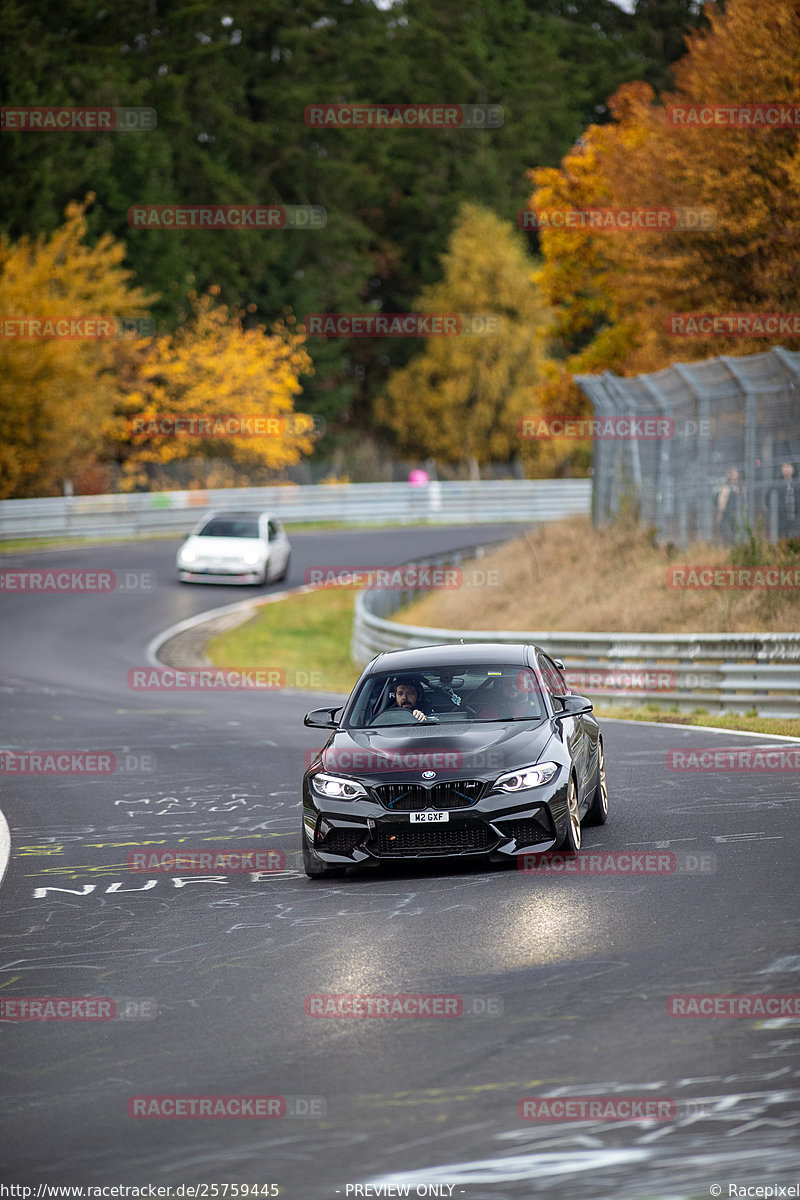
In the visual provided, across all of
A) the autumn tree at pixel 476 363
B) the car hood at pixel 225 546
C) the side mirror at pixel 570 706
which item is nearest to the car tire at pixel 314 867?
the side mirror at pixel 570 706

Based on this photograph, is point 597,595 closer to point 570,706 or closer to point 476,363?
point 570,706

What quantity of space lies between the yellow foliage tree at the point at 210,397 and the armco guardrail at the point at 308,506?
6.41 metres

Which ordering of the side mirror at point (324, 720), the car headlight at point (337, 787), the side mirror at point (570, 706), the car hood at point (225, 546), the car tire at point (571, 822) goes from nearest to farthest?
the car headlight at point (337, 787) < the car tire at point (571, 822) < the side mirror at point (570, 706) < the side mirror at point (324, 720) < the car hood at point (225, 546)

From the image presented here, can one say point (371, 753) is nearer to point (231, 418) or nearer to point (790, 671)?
point (790, 671)

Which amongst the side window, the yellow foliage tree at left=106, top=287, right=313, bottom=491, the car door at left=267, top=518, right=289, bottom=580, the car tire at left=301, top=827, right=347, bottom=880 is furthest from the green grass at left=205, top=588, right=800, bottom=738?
the yellow foliage tree at left=106, top=287, right=313, bottom=491

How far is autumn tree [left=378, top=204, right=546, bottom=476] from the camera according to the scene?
7712cm

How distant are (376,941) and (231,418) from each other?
57718 millimetres

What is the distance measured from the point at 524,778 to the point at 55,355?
4214cm

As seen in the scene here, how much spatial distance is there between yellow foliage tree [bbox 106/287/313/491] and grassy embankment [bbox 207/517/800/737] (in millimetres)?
23876

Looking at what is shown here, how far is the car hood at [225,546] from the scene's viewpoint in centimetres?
3762

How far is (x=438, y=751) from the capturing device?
1021 cm

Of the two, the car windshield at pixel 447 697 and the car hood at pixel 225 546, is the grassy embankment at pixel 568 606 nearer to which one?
the car hood at pixel 225 546

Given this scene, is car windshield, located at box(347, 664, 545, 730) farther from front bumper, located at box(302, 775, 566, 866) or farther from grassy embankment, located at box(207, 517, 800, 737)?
grassy embankment, located at box(207, 517, 800, 737)

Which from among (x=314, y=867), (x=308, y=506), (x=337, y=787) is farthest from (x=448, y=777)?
(x=308, y=506)
